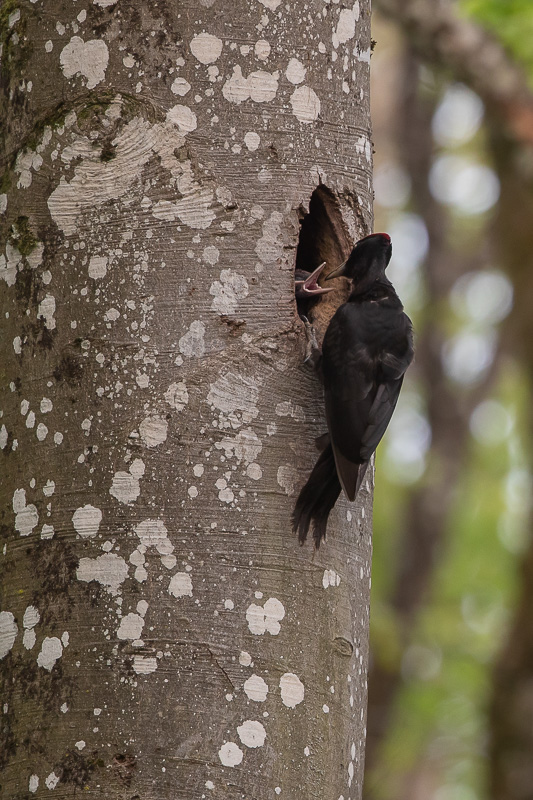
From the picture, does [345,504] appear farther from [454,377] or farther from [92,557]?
[454,377]

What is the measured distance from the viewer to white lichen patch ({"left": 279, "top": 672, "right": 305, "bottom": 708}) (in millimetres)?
2367

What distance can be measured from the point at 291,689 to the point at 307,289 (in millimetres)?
1312

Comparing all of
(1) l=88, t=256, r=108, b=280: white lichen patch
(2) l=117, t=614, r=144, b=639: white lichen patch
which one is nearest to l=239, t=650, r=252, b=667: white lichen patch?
(2) l=117, t=614, r=144, b=639: white lichen patch

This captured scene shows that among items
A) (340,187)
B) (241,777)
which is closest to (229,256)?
(340,187)

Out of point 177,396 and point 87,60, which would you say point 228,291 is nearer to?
point 177,396

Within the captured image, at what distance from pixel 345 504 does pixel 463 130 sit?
48.1 ft

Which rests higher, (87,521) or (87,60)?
(87,60)

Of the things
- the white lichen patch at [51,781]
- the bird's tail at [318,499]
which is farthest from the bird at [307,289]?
the white lichen patch at [51,781]

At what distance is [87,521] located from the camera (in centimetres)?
238

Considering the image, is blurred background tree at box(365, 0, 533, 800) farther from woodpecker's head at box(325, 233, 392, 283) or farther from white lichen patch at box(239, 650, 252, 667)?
white lichen patch at box(239, 650, 252, 667)

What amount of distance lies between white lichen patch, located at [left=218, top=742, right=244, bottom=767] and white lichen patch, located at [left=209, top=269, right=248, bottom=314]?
1039 millimetres

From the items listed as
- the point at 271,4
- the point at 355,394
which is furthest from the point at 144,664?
the point at 271,4

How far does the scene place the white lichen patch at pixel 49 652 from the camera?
7.64ft

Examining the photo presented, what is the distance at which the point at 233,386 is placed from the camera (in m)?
2.53
